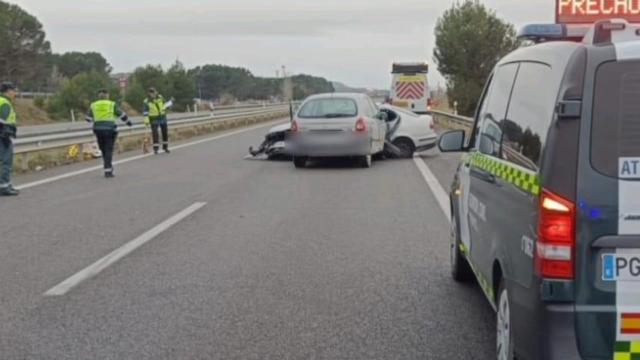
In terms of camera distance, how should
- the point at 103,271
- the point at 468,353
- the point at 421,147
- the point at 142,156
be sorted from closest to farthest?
the point at 468,353
the point at 103,271
the point at 421,147
the point at 142,156

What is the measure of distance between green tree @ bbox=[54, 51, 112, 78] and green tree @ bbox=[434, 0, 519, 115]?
60969mm

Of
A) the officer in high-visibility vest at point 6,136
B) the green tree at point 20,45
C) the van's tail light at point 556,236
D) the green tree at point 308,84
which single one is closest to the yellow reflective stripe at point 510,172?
the van's tail light at point 556,236

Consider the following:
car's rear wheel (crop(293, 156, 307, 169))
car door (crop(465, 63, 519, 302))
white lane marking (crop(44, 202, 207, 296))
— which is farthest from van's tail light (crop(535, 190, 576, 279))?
car's rear wheel (crop(293, 156, 307, 169))

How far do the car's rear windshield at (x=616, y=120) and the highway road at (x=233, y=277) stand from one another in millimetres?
2047

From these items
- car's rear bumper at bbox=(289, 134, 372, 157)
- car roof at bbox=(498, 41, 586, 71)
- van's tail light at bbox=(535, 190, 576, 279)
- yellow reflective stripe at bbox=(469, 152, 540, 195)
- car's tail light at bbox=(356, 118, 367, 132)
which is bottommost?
car's rear bumper at bbox=(289, 134, 372, 157)

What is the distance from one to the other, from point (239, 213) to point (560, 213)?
7.98 metres

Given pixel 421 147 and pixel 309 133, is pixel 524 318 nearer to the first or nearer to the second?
pixel 309 133

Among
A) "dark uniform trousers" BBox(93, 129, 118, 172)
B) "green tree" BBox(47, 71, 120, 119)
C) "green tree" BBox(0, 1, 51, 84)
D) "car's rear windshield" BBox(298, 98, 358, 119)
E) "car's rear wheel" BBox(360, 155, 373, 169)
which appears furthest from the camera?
"green tree" BBox(0, 1, 51, 84)

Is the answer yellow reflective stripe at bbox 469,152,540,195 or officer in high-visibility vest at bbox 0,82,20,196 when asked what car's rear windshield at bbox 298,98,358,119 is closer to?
officer in high-visibility vest at bbox 0,82,20,196

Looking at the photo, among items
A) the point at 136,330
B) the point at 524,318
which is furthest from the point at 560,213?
the point at 136,330

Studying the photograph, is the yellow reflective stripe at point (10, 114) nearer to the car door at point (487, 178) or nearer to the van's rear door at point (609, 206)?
the car door at point (487, 178)

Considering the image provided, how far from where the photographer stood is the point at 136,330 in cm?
Answer: 572

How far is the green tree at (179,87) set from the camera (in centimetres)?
6988

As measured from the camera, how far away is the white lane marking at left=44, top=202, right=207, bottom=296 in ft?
22.9
